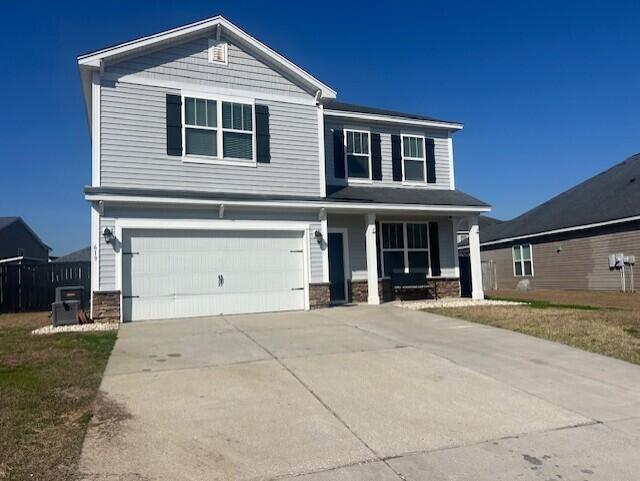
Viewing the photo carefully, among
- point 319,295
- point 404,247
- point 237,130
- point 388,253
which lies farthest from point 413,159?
point 237,130

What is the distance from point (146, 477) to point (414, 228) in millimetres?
A: 13011

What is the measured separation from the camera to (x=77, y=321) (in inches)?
428

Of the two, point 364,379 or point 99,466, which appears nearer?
point 99,466

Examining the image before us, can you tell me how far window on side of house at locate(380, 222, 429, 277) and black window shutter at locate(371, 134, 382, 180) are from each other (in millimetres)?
1528

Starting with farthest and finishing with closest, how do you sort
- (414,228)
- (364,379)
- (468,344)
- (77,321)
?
(414,228), (77,321), (468,344), (364,379)

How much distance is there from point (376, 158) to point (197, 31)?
20.6ft

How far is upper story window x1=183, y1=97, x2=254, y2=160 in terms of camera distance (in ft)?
39.5

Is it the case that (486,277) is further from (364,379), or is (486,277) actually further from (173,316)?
(364,379)

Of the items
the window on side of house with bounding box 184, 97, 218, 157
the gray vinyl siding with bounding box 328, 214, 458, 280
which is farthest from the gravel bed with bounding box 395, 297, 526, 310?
the window on side of house with bounding box 184, 97, 218, 157

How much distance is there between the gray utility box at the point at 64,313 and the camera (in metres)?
10.7

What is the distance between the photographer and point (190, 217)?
38.4 feet

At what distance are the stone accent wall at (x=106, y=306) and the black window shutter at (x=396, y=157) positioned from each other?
8.94 meters

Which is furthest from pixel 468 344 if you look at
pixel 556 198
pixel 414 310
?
pixel 556 198

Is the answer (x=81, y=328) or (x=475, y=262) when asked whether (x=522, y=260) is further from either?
(x=81, y=328)
